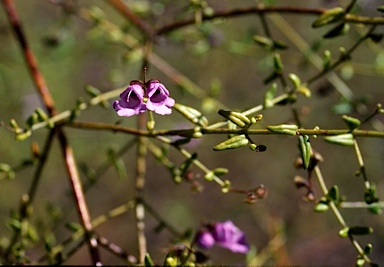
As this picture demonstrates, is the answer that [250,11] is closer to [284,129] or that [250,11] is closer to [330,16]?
[330,16]

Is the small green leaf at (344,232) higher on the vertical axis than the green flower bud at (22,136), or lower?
lower

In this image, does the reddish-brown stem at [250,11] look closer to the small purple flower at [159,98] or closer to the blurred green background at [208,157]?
the small purple flower at [159,98]

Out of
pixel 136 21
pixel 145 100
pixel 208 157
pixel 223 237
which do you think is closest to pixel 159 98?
pixel 145 100

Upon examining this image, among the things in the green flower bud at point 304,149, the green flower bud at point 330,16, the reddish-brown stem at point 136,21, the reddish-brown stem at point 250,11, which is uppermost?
the reddish-brown stem at point 136,21

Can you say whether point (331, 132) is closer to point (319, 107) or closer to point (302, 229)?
point (319, 107)

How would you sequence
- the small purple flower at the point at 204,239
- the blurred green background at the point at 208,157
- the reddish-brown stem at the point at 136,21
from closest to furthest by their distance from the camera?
the small purple flower at the point at 204,239 → the reddish-brown stem at the point at 136,21 → the blurred green background at the point at 208,157

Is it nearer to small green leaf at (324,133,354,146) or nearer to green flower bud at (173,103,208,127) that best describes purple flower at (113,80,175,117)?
green flower bud at (173,103,208,127)

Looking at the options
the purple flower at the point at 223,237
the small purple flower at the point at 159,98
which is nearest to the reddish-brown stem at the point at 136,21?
the purple flower at the point at 223,237

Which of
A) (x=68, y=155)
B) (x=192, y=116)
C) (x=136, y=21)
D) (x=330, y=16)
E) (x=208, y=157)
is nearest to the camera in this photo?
(x=192, y=116)
